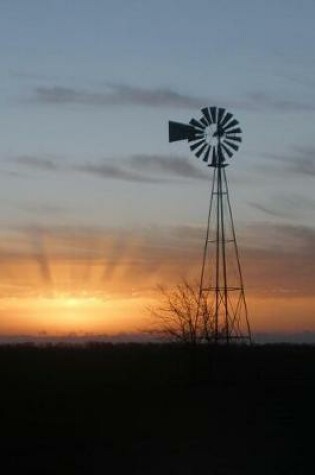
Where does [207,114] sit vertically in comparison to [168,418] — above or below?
above

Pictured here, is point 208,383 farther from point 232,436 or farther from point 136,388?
point 232,436

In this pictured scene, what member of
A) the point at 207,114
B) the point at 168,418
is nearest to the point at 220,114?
the point at 207,114

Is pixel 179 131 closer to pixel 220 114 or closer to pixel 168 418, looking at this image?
pixel 220 114

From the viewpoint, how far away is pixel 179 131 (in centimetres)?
4119

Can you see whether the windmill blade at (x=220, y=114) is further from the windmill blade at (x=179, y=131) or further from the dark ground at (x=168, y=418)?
the dark ground at (x=168, y=418)

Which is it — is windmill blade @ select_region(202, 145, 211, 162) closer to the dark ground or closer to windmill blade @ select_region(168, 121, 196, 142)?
windmill blade @ select_region(168, 121, 196, 142)

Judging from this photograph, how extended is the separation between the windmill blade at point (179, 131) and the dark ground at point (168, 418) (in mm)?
9373

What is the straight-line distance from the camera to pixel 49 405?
3750cm

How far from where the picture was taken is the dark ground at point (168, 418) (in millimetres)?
29109

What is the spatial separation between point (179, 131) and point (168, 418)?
40.6 feet

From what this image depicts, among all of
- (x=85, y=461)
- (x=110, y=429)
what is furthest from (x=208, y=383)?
(x=85, y=461)

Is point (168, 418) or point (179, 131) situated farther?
point (179, 131)

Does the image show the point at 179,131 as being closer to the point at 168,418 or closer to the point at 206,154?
the point at 206,154

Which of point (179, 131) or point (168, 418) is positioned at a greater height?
point (179, 131)
